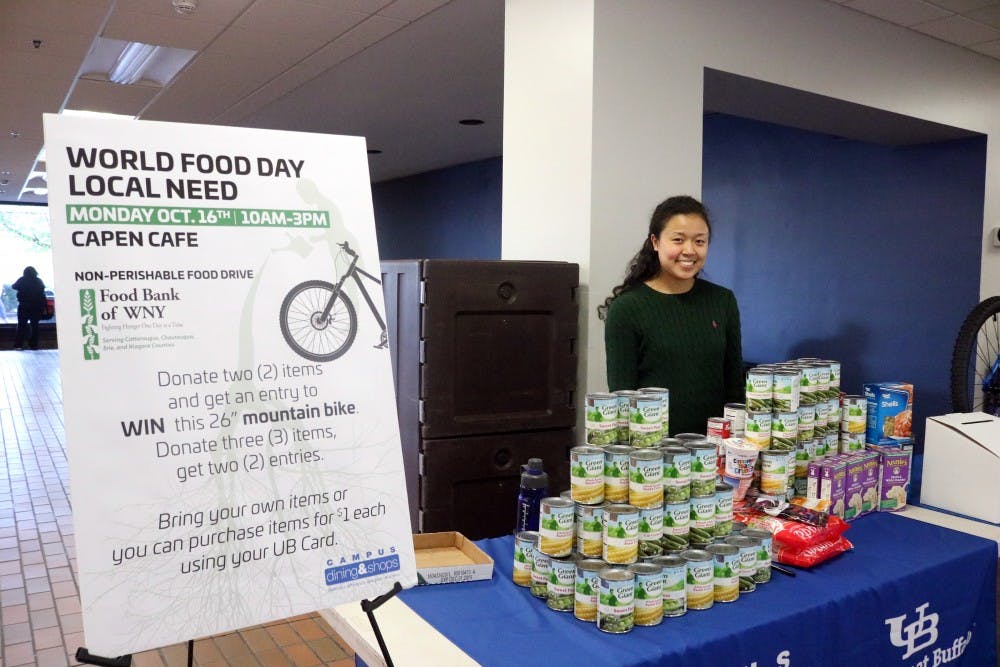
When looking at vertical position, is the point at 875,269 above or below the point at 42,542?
above

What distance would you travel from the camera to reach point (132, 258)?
3.82 ft

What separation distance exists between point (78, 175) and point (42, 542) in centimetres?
376

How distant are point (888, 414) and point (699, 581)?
41.0 inches

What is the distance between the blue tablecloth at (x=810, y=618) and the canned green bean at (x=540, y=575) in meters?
0.02

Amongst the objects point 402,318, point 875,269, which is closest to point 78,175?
point 402,318

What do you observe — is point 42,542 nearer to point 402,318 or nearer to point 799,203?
point 402,318

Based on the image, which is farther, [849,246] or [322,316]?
[849,246]

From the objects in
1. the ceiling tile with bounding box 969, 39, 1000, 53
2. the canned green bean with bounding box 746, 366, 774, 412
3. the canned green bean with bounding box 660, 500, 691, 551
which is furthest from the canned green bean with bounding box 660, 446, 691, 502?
the ceiling tile with bounding box 969, 39, 1000, 53

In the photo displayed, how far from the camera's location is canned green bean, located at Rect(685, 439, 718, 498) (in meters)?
1.59

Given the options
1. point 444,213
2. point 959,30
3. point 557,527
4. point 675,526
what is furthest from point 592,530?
point 444,213

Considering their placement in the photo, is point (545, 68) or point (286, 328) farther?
point (545, 68)

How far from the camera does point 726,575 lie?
5.07 feet

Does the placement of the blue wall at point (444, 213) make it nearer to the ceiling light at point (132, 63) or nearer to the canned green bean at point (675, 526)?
the ceiling light at point (132, 63)

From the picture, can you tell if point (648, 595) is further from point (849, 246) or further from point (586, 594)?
point (849, 246)
